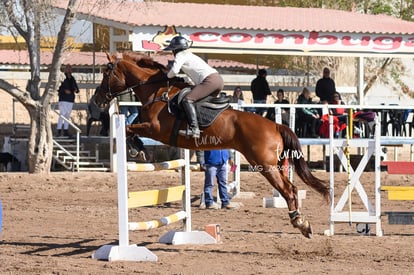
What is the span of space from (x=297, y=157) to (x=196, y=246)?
5.70 feet

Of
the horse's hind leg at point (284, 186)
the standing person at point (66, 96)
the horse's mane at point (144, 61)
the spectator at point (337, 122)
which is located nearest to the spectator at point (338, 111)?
the spectator at point (337, 122)

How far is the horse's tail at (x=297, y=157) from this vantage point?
12.2 m

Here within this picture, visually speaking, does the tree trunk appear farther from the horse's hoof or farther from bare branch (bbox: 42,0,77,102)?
the horse's hoof

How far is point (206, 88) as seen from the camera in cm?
1222

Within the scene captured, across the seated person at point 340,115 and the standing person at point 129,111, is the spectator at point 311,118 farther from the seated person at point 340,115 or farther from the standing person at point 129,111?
→ the standing person at point 129,111

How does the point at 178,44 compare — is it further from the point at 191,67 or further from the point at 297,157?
the point at 297,157

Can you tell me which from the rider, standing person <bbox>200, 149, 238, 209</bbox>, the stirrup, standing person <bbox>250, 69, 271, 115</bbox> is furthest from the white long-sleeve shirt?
standing person <bbox>250, 69, 271, 115</bbox>

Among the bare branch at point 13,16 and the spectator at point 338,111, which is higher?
the bare branch at point 13,16

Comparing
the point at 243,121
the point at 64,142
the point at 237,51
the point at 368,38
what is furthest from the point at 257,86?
the point at 243,121

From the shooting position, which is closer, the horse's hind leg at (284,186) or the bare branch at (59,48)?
the horse's hind leg at (284,186)

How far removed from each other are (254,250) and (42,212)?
520 centimetres

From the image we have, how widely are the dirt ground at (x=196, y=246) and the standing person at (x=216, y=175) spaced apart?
0.25 m

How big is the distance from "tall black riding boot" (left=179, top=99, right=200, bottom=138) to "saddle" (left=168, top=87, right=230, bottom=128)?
0.31 feet

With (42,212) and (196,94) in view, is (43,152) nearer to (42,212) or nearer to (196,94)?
(42,212)
